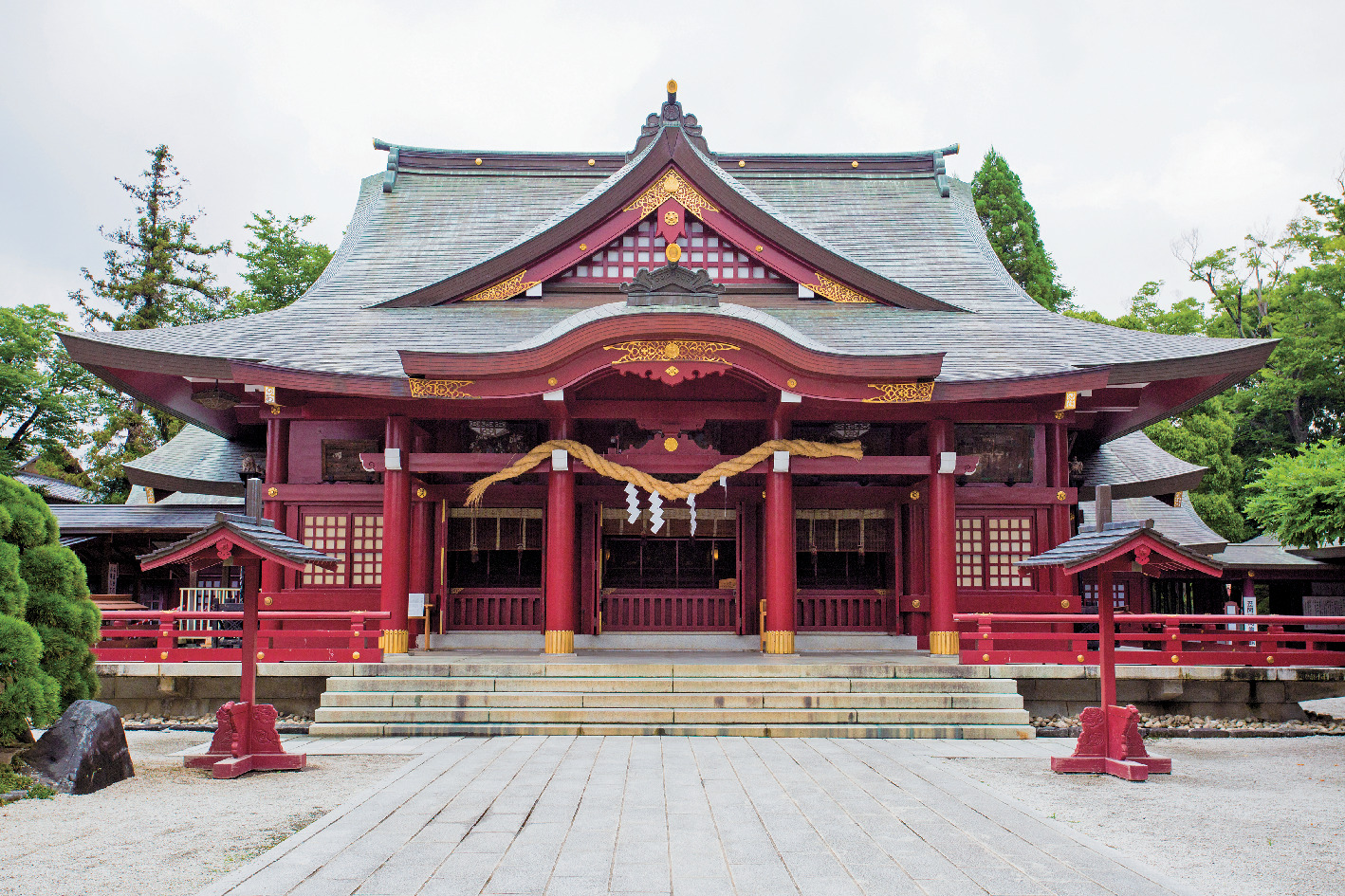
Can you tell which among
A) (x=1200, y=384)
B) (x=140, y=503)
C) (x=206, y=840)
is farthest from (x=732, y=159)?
(x=206, y=840)

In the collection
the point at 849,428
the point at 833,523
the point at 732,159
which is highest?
the point at 732,159

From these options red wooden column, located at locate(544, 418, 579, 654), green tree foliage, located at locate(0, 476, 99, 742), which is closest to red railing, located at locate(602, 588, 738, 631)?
red wooden column, located at locate(544, 418, 579, 654)

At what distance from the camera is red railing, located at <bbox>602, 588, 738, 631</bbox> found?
15094mm

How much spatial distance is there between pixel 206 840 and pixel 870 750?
19.1 feet

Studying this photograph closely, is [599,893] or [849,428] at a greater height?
[849,428]

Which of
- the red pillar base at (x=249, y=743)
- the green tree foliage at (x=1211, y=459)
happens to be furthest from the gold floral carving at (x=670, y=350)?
the green tree foliage at (x=1211, y=459)

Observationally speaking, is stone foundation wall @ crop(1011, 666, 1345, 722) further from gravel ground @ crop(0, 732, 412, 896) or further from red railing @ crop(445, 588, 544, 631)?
gravel ground @ crop(0, 732, 412, 896)

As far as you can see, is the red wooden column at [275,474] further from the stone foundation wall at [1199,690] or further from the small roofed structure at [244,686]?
the stone foundation wall at [1199,690]

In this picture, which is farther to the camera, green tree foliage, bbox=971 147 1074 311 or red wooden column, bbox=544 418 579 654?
green tree foliage, bbox=971 147 1074 311

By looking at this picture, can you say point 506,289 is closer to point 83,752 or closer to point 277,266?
point 83,752

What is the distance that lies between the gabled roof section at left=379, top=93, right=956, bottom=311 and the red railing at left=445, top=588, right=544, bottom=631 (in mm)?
4710

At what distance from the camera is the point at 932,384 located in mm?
12711

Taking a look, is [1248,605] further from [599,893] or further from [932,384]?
[599,893]

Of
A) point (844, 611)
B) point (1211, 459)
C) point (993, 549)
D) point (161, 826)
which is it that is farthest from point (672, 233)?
point (1211, 459)
